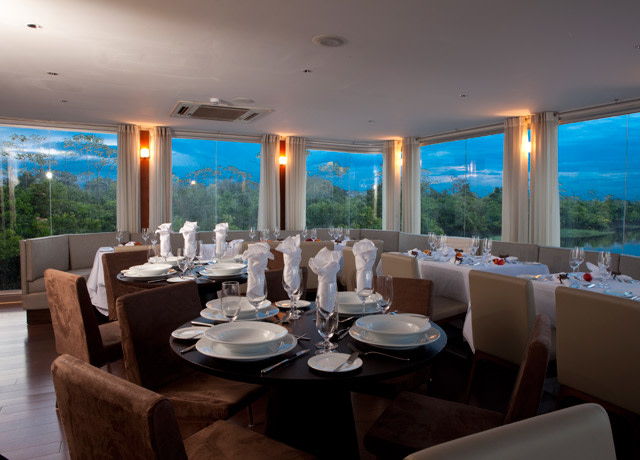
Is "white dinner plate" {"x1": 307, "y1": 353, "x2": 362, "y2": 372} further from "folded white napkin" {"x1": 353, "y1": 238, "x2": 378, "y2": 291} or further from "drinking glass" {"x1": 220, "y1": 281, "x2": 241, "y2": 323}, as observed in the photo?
"folded white napkin" {"x1": 353, "y1": 238, "x2": 378, "y2": 291}

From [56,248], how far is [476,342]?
5.56m

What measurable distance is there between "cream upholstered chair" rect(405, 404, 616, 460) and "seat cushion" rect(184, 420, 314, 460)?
921 millimetres

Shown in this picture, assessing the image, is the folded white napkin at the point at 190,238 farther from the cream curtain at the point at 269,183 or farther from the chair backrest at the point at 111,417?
the cream curtain at the point at 269,183

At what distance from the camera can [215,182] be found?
8.75 metres

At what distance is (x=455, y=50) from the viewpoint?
12.7ft

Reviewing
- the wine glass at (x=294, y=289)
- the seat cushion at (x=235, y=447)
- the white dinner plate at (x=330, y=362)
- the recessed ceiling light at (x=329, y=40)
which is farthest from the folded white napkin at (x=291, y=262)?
the recessed ceiling light at (x=329, y=40)

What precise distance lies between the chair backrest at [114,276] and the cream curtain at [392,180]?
21.1ft

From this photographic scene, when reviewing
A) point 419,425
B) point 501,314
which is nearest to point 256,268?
point 419,425

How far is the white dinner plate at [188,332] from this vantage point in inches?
71.3

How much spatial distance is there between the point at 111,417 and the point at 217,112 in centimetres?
562

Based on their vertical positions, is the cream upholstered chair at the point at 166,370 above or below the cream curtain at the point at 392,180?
below

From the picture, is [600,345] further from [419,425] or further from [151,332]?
[151,332]

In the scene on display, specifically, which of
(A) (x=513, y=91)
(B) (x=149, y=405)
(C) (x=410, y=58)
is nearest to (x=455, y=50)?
(C) (x=410, y=58)

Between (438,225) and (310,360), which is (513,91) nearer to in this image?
(438,225)
